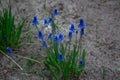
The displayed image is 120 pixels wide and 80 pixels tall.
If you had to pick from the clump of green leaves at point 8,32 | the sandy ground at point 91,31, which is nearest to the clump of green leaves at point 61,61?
the sandy ground at point 91,31

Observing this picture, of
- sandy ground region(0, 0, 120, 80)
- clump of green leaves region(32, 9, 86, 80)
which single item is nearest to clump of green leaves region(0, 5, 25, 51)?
sandy ground region(0, 0, 120, 80)

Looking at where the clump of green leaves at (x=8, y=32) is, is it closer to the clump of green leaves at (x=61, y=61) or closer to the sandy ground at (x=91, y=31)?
the sandy ground at (x=91, y=31)

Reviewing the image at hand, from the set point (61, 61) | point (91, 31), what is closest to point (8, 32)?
point (61, 61)

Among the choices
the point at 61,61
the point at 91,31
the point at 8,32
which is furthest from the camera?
the point at 91,31

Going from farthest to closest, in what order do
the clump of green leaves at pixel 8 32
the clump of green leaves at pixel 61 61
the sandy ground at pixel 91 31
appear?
the clump of green leaves at pixel 8 32, the sandy ground at pixel 91 31, the clump of green leaves at pixel 61 61

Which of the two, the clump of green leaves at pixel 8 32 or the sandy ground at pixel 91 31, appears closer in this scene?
the sandy ground at pixel 91 31

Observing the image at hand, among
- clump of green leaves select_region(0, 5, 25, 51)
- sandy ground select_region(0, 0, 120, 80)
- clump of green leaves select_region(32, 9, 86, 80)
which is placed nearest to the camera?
clump of green leaves select_region(32, 9, 86, 80)

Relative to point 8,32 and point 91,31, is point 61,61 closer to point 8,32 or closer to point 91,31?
point 8,32

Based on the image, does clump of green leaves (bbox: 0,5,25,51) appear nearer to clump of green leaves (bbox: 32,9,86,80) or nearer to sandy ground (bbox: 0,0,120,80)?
sandy ground (bbox: 0,0,120,80)

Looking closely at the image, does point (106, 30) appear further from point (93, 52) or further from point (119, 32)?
point (93, 52)
